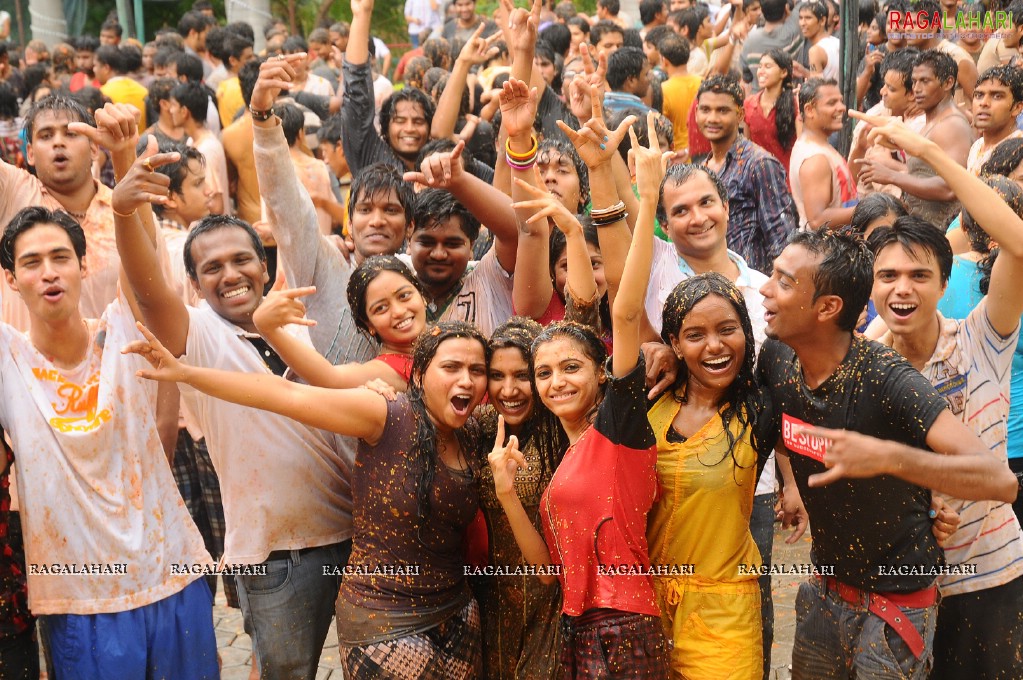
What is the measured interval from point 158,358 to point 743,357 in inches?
68.6

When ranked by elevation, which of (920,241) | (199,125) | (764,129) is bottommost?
(920,241)

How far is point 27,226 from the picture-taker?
3.42 metres

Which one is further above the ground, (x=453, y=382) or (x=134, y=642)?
(x=453, y=382)

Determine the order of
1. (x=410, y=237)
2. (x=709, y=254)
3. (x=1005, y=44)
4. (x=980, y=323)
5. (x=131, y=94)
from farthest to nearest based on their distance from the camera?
(x=131, y=94) → (x=1005, y=44) → (x=410, y=237) → (x=709, y=254) → (x=980, y=323)

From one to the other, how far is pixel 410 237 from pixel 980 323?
2.10 meters

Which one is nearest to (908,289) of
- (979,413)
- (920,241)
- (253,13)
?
(920,241)

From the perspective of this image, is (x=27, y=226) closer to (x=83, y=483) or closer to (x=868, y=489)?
(x=83, y=483)

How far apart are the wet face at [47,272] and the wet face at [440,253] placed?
123cm

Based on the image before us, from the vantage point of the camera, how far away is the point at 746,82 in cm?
980

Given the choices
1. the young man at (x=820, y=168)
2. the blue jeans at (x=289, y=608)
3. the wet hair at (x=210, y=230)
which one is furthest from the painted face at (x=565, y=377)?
the young man at (x=820, y=168)

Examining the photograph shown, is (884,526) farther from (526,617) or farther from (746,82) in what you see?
(746,82)

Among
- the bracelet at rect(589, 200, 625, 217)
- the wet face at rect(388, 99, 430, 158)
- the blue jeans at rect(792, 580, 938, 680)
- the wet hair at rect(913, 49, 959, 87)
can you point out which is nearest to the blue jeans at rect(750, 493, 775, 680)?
the blue jeans at rect(792, 580, 938, 680)

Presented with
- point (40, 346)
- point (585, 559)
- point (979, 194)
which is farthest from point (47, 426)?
point (979, 194)

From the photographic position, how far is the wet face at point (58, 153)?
4.46 meters
